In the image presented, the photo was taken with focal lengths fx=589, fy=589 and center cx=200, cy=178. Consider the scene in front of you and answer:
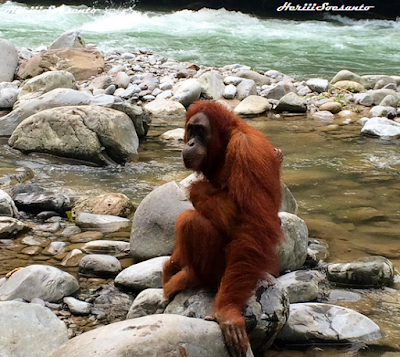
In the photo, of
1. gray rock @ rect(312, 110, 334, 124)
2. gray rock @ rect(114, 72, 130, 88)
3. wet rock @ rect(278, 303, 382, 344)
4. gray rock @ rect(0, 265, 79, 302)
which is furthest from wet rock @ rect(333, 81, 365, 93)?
gray rock @ rect(0, 265, 79, 302)

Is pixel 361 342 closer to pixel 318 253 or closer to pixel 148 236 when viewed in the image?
pixel 318 253

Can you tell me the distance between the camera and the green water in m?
16.0

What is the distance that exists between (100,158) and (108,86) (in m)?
4.57

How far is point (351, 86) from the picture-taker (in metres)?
12.6

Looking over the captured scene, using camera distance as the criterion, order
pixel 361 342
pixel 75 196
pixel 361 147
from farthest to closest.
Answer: pixel 361 147 < pixel 75 196 < pixel 361 342

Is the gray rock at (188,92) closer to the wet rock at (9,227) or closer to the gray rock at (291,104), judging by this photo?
the gray rock at (291,104)

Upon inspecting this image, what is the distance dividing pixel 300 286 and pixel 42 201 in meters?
2.90

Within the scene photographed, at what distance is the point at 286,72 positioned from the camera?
1445cm

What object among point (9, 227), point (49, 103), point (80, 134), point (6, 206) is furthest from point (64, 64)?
point (9, 227)

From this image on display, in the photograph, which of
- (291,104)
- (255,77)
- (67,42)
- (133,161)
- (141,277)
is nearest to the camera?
(141,277)

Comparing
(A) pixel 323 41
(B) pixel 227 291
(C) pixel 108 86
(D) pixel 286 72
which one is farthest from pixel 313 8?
(B) pixel 227 291

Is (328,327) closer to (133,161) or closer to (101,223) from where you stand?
(101,223)

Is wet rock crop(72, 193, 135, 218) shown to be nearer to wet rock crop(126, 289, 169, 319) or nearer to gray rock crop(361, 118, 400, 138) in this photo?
wet rock crop(126, 289, 169, 319)

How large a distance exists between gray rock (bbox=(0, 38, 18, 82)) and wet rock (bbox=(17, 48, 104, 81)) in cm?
16
